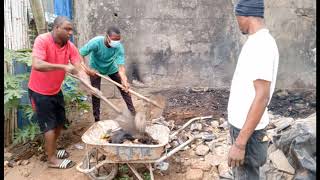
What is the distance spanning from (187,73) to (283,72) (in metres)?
2.11

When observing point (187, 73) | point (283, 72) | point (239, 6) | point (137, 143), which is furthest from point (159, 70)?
point (239, 6)

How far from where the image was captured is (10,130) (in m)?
5.41

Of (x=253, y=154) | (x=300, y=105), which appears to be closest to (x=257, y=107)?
(x=253, y=154)

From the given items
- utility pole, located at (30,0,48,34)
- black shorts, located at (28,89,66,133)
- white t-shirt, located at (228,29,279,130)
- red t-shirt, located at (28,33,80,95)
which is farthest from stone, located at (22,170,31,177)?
white t-shirt, located at (228,29,279,130)

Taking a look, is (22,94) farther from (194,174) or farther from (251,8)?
(251,8)

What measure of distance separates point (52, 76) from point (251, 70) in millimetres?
2724

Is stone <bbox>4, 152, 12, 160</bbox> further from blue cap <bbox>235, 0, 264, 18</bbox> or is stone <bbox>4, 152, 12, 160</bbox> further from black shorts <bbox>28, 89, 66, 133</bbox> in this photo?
blue cap <bbox>235, 0, 264, 18</bbox>

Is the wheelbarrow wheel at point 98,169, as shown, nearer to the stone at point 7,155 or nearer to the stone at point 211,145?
the stone at point 7,155

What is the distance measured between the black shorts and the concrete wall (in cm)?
374

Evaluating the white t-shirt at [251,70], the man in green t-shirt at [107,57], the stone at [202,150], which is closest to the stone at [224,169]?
the stone at [202,150]

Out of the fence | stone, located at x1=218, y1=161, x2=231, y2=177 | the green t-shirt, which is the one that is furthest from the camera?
the green t-shirt

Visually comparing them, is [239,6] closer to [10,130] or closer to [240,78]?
[240,78]

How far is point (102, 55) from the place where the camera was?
6082 millimetres

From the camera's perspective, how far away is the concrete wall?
8.20m
